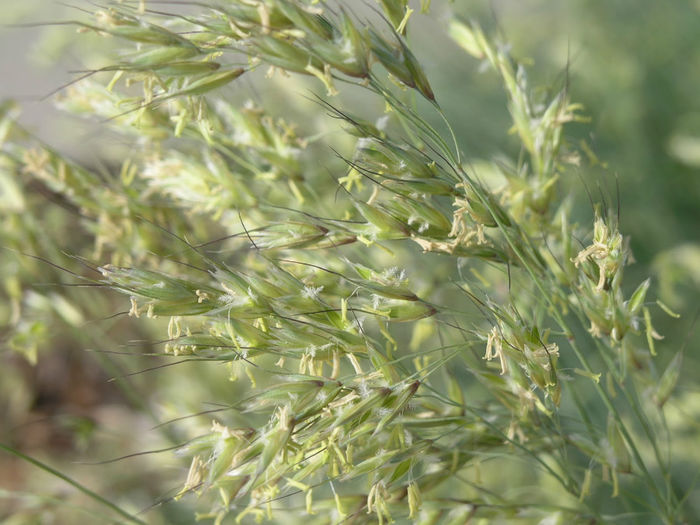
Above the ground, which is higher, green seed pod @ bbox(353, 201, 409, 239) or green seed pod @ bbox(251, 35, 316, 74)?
green seed pod @ bbox(251, 35, 316, 74)

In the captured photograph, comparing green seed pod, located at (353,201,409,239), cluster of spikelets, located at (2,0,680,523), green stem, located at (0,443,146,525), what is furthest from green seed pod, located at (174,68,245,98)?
green stem, located at (0,443,146,525)

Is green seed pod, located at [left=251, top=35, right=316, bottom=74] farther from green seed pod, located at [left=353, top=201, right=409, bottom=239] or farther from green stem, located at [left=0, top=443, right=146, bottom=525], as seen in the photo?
green stem, located at [left=0, top=443, right=146, bottom=525]

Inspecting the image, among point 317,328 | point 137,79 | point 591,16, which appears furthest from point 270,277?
point 591,16

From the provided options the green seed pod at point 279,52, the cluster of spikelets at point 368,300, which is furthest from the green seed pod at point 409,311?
the green seed pod at point 279,52

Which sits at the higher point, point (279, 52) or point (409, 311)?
point (279, 52)

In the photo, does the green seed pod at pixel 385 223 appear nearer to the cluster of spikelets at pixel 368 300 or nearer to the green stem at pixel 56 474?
the cluster of spikelets at pixel 368 300

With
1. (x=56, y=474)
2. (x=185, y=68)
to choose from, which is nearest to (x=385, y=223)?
(x=185, y=68)

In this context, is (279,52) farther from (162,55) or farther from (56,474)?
(56,474)

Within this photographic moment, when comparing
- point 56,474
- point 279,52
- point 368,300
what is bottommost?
point 56,474

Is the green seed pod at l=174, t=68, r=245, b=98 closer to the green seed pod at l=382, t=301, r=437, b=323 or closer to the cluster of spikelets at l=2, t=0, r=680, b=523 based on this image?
the cluster of spikelets at l=2, t=0, r=680, b=523

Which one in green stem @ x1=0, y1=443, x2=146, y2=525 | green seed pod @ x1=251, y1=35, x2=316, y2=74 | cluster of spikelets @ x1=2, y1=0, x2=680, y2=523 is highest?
green seed pod @ x1=251, y1=35, x2=316, y2=74

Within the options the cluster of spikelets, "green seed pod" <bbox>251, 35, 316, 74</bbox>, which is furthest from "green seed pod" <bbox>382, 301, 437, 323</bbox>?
"green seed pod" <bbox>251, 35, 316, 74</bbox>

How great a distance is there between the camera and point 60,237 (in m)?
1.22

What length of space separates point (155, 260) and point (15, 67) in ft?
6.00
